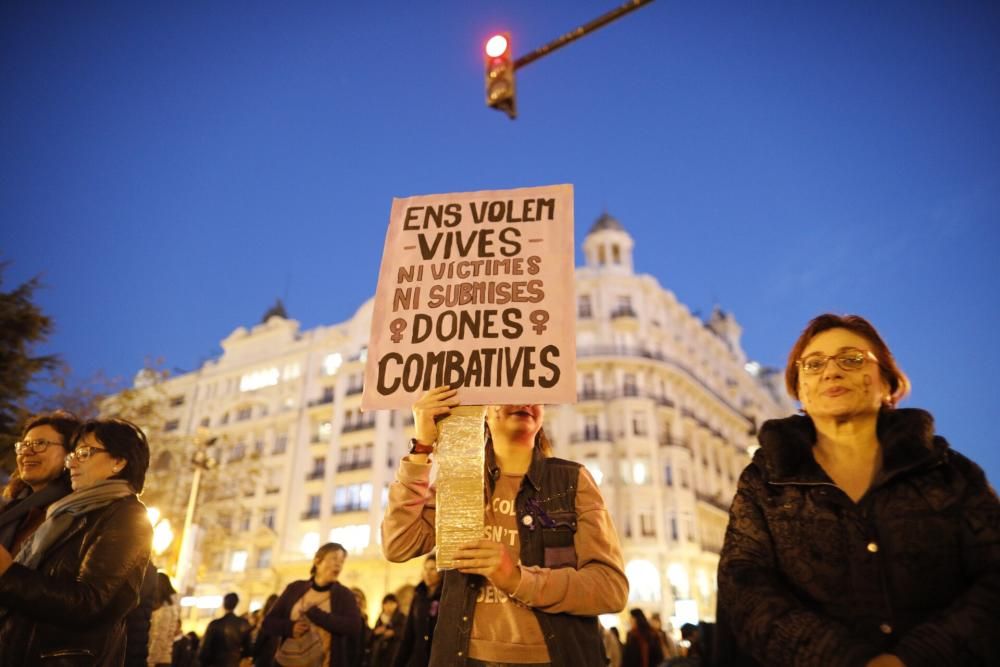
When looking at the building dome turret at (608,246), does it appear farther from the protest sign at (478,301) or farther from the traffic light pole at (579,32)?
the protest sign at (478,301)

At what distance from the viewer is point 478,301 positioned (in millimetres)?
3301

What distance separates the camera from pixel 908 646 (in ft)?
6.79

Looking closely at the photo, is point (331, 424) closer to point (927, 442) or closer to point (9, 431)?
point (9, 431)

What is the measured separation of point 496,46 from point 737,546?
575 cm

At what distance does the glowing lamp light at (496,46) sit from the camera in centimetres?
685

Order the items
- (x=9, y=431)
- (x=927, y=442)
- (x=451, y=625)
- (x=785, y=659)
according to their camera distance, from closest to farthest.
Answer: (x=785, y=659)
(x=927, y=442)
(x=451, y=625)
(x=9, y=431)

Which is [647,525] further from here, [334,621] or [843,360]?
[843,360]

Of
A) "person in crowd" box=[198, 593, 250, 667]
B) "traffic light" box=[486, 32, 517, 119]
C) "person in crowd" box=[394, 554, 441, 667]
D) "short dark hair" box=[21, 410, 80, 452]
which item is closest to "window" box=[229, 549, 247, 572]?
"person in crowd" box=[198, 593, 250, 667]

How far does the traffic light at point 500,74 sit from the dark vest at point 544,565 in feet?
15.1

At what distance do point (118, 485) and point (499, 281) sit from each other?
2220 mm

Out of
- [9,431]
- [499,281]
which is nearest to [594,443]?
[9,431]

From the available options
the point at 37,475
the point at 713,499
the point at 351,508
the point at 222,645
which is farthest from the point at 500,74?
the point at 713,499

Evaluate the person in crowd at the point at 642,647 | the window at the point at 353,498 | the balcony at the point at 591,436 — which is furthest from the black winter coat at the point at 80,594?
the window at the point at 353,498

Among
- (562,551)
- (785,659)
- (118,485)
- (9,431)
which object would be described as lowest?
(785,659)
